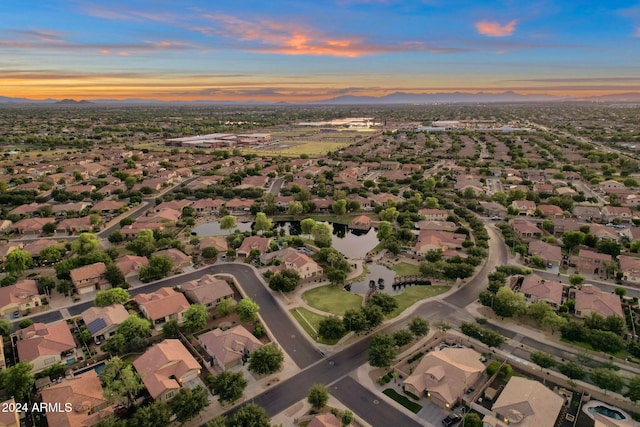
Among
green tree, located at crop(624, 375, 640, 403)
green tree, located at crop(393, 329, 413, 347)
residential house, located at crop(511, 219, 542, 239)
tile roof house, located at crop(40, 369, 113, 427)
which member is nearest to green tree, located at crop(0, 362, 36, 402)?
tile roof house, located at crop(40, 369, 113, 427)

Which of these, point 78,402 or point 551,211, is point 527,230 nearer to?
point 551,211

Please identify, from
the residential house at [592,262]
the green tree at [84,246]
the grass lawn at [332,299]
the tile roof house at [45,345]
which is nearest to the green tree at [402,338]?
the grass lawn at [332,299]

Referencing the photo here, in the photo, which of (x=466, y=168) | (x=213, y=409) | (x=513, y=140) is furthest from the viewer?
(x=513, y=140)

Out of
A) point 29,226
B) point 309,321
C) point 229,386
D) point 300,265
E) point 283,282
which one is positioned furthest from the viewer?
point 29,226

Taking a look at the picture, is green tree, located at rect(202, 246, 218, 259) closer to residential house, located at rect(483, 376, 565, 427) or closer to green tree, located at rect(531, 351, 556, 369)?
residential house, located at rect(483, 376, 565, 427)

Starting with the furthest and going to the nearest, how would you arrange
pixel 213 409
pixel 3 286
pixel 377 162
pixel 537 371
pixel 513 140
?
pixel 513 140
pixel 377 162
pixel 3 286
pixel 537 371
pixel 213 409

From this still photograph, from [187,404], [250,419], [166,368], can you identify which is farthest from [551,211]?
[187,404]

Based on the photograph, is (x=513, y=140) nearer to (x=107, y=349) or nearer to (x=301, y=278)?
(x=301, y=278)

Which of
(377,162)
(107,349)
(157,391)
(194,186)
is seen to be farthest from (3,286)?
(377,162)

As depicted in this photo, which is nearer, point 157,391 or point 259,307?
point 157,391
